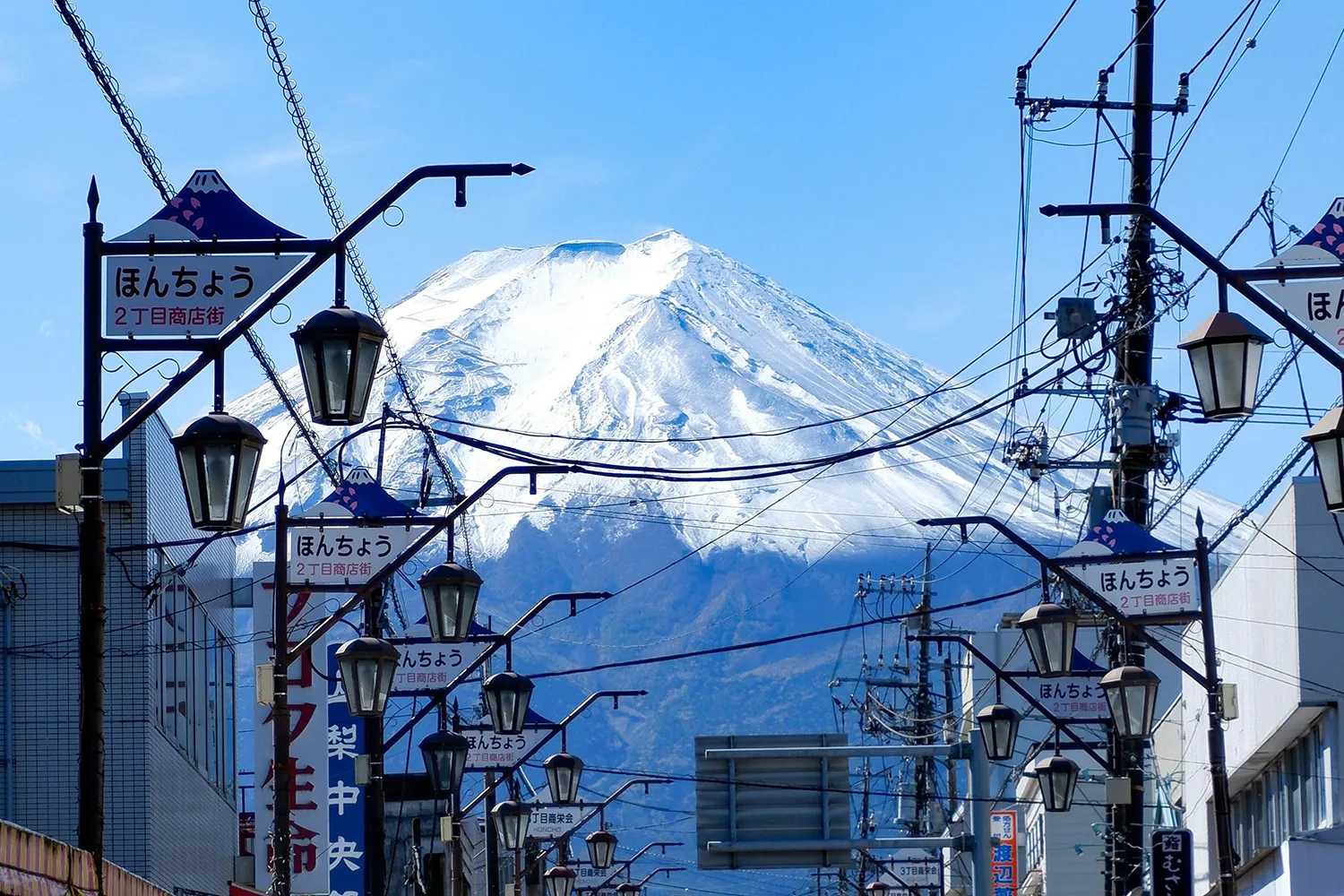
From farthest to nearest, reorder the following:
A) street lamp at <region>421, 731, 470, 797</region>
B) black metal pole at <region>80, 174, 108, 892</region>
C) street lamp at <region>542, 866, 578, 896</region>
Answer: street lamp at <region>542, 866, 578, 896</region> < street lamp at <region>421, 731, 470, 797</region> < black metal pole at <region>80, 174, 108, 892</region>

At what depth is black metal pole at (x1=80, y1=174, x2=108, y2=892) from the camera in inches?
406

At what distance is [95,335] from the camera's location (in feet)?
36.0

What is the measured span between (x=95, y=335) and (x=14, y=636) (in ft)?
49.8

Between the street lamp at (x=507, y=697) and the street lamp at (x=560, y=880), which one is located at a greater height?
the street lamp at (x=507, y=697)

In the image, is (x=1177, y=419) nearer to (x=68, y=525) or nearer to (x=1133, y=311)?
(x=1133, y=311)

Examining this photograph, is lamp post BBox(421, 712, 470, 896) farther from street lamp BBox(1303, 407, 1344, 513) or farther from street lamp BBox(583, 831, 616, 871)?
street lamp BBox(583, 831, 616, 871)

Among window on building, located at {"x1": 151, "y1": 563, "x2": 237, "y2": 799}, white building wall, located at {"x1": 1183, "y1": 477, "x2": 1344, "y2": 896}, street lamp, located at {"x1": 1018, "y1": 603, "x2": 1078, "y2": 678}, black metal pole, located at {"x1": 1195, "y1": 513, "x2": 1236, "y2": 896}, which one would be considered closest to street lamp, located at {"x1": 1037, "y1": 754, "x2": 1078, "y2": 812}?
white building wall, located at {"x1": 1183, "y1": 477, "x2": 1344, "y2": 896}

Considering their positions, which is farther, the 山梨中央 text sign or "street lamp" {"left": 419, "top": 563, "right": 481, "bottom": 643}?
"street lamp" {"left": 419, "top": 563, "right": 481, "bottom": 643}

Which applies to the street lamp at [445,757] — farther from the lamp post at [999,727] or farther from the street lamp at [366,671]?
the lamp post at [999,727]

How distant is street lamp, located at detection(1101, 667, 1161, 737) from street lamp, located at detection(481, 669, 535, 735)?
6.81 m

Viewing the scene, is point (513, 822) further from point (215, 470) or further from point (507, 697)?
point (215, 470)

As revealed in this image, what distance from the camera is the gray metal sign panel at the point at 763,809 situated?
3362 centimetres

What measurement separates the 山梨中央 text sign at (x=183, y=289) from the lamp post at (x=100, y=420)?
0.17 feet

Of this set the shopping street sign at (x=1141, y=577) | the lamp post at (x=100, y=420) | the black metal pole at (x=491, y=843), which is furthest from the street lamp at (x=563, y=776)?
the lamp post at (x=100, y=420)
